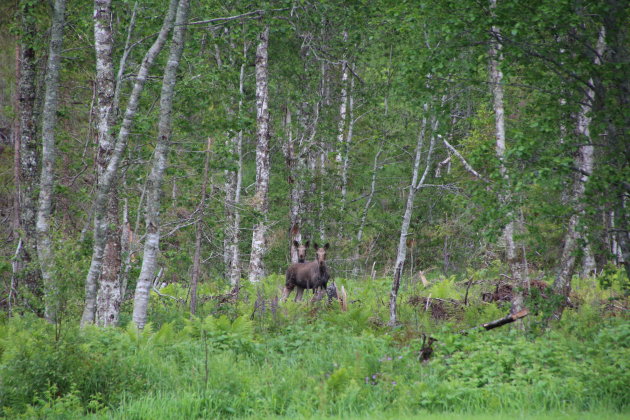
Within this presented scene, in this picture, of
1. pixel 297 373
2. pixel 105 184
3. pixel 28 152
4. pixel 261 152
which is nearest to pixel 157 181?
pixel 105 184

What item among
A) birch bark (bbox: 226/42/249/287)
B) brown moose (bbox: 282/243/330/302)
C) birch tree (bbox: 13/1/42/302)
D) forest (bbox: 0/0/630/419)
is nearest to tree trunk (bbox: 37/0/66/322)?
forest (bbox: 0/0/630/419)

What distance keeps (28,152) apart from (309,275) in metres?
7.78

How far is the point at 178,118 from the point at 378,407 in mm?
8229

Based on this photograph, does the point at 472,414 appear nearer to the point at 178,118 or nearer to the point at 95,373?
the point at 95,373

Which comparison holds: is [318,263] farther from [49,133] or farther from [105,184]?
[49,133]

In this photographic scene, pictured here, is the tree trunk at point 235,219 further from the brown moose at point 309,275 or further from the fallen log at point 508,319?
the fallen log at point 508,319

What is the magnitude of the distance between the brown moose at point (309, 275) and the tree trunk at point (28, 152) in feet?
21.8

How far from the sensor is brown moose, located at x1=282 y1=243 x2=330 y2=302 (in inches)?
657

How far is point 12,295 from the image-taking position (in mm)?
15211

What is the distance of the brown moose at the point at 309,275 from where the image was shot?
54.7ft

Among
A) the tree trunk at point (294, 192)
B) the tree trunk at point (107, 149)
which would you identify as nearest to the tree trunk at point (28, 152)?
the tree trunk at point (107, 149)

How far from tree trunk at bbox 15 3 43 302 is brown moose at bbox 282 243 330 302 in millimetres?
6648

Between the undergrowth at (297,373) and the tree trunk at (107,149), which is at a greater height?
the tree trunk at (107,149)

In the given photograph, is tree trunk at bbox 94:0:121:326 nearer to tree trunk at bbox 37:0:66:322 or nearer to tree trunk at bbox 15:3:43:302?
tree trunk at bbox 37:0:66:322
